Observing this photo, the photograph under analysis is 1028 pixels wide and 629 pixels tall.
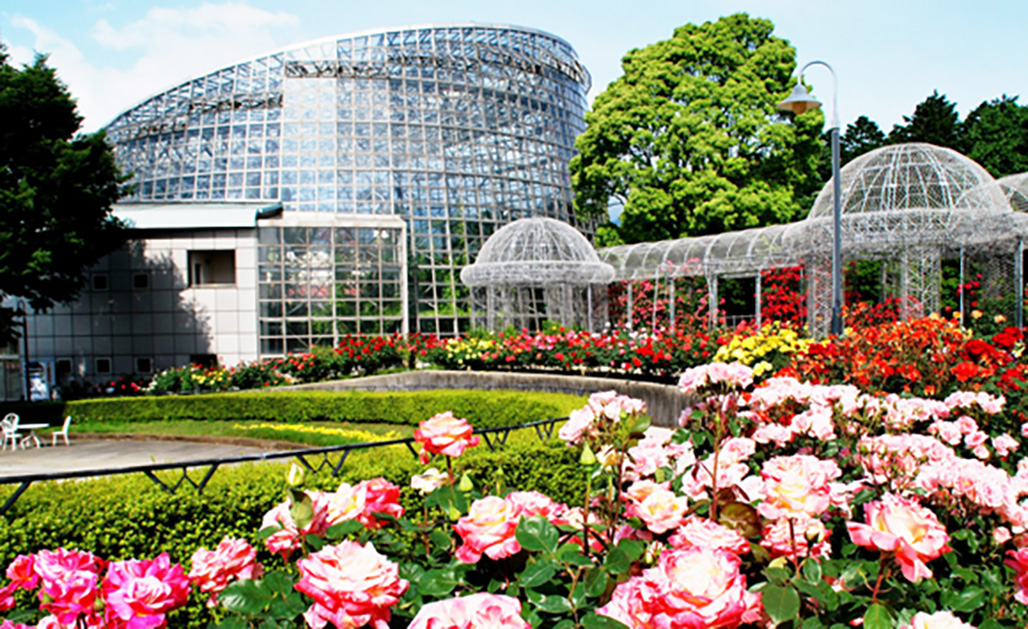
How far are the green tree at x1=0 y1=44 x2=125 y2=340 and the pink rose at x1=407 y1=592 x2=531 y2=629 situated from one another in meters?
20.0

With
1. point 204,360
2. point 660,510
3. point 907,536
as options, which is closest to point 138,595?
point 660,510

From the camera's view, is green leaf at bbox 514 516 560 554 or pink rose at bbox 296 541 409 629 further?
green leaf at bbox 514 516 560 554

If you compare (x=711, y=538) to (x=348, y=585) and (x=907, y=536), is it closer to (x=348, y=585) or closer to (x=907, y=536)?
(x=907, y=536)

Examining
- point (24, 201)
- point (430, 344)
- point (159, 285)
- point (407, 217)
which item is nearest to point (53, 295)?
point (24, 201)

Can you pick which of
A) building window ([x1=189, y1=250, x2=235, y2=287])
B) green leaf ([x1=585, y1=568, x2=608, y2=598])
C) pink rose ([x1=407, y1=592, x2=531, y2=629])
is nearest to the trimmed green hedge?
green leaf ([x1=585, y1=568, x2=608, y2=598])

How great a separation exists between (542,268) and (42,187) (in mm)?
13193

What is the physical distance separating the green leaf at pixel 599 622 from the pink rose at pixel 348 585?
35cm

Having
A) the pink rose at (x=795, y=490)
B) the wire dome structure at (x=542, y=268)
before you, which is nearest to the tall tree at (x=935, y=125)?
the wire dome structure at (x=542, y=268)

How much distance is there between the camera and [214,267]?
1018 inches

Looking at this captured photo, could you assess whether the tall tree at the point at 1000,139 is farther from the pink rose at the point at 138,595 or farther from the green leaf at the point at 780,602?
the pink rose at the point at 138,595

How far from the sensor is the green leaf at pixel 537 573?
1.40m

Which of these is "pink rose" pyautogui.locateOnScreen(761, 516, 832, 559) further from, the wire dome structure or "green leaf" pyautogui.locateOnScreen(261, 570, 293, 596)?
the wire dome structure

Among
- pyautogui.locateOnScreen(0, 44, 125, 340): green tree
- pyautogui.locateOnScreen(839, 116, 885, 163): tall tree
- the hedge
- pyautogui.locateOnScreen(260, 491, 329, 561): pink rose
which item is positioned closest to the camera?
pyautogui.locateOnScreen(260, 491, 329, 561): pink rose

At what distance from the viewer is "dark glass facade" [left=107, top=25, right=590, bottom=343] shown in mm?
31500
